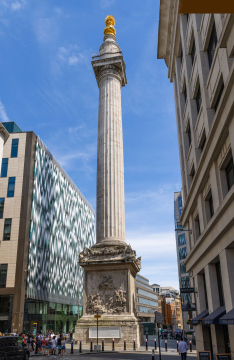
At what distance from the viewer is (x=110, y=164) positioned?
131 ft

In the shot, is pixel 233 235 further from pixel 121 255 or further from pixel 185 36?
pixel 121 255

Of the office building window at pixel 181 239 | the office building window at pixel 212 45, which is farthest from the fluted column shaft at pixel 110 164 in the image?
the office building window at pixel 181 239

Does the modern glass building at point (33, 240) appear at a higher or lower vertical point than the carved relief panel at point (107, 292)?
higher

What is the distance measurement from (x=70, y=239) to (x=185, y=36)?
6405cm

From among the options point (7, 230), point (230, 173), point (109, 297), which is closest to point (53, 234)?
point (7, 230)

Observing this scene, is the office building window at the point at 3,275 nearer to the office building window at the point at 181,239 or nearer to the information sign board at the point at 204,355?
the information sign board at the point at 204,355

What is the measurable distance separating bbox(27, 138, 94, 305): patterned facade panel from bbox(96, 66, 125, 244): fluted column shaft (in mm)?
23243

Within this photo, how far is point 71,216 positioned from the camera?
84.2 metres

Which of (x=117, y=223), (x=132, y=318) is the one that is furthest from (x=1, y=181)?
(x=132, y=318)

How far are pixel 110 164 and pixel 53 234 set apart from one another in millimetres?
34840

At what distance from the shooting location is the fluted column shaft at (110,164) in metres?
37.4

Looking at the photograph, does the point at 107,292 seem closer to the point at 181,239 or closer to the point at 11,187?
the point at 11,187

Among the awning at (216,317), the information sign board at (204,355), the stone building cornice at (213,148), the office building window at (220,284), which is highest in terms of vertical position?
the stone building cornice at (213,148)

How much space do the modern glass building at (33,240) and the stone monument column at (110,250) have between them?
71.4 feet
